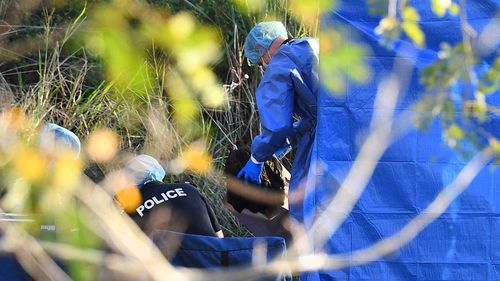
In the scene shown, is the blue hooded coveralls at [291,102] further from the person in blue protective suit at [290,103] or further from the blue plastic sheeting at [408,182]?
the blue plastic sheeting at [408,182]

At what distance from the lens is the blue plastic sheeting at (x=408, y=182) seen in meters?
4.17

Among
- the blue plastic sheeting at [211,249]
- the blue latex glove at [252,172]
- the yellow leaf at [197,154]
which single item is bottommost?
the blue plastic sheeting at [211,249]

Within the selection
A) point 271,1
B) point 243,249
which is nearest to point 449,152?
point 243,249

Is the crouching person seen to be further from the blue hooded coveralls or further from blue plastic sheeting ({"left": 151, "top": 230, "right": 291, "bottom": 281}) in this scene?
blue plastic sheeting ({"left": 151, "top": 230, "right": 291, "bottom": 281})

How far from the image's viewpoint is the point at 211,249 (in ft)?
12.5

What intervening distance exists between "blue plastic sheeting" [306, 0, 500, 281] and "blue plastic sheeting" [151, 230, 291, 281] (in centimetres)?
57

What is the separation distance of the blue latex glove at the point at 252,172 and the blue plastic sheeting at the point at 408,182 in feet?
2.20

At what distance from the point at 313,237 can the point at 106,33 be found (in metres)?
2.62

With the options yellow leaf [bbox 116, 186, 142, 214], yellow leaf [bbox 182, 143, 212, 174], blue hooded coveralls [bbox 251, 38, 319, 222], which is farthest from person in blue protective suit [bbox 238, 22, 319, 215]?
yellow leaf [bbox 182, 143, 212, 174]

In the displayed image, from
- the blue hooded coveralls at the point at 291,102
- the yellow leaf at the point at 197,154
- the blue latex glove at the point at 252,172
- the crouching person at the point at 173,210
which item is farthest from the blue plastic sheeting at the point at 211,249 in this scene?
the yellow leaf at the point at 197,154

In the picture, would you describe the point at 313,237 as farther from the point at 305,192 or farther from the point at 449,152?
the point at 449,152

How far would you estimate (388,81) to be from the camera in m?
4.11

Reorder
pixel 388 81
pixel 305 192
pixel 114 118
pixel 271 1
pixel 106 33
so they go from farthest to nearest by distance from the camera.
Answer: pixel 114 118, pixel 271 1, pixel 305 192, pixel 388 81, pixel 106 33

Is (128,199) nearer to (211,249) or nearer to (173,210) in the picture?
(173,210)
